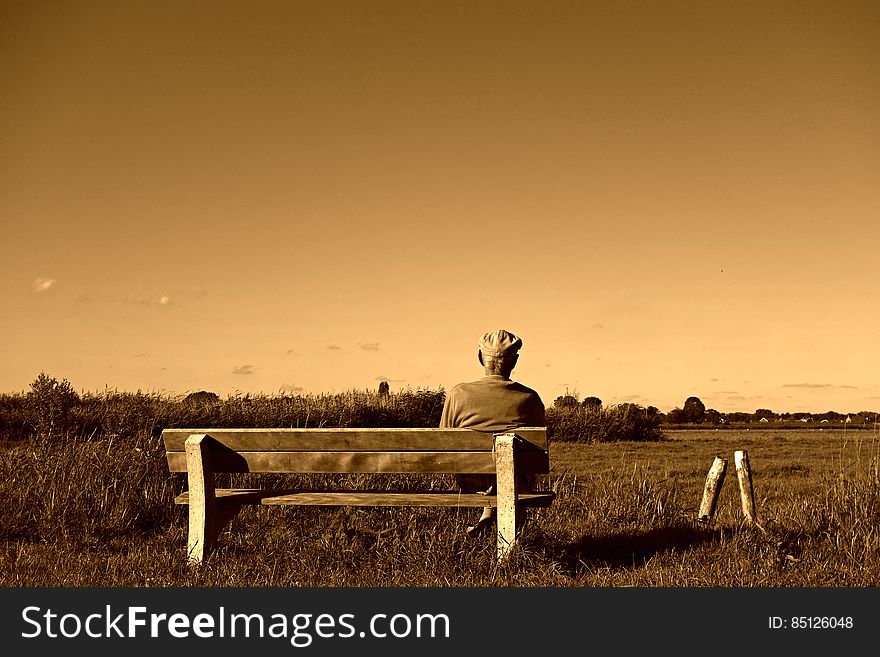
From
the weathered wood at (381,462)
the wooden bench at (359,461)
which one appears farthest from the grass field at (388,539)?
the weathered wood at (381,462)

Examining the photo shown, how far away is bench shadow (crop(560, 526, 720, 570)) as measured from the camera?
5.69 metres

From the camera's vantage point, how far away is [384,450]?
5.27 meters

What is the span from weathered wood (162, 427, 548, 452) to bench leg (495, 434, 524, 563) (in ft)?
0.42

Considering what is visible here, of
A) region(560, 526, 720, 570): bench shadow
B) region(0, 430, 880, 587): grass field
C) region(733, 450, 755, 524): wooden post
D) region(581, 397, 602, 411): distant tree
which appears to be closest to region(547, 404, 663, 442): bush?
region(581, 397, 602, 411): distant tree

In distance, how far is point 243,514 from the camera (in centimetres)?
707

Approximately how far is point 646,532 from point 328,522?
272cm

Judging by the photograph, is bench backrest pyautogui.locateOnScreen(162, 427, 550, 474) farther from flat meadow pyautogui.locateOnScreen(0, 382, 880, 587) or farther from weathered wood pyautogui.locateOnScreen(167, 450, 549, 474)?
flat meadow pyautogui.locateOnScreen(0, 382, 880, 587)

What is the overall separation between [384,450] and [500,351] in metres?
1.28

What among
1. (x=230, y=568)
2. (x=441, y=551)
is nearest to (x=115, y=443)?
(x=230, y=568)

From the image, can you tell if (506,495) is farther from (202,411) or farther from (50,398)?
(50,398)

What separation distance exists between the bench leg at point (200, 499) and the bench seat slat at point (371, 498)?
0.48ft

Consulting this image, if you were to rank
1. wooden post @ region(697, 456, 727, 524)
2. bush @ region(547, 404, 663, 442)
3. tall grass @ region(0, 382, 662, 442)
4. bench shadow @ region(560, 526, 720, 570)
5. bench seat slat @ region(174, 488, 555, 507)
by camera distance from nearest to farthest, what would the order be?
bench seat slat @ region(174, 488, 555, 507)
bench shadow @ region(560, 526, 720, 570)
wooden post @ region(697, 456, 727, 524)
tall grass @ region(0, 382, 662, 442)
bush @ region(547, 404, 663, 442)

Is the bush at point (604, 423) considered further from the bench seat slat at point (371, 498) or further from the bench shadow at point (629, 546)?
the bench seat slat at point (371, 498)

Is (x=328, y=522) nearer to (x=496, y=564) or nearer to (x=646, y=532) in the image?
(x=496, y=564)
